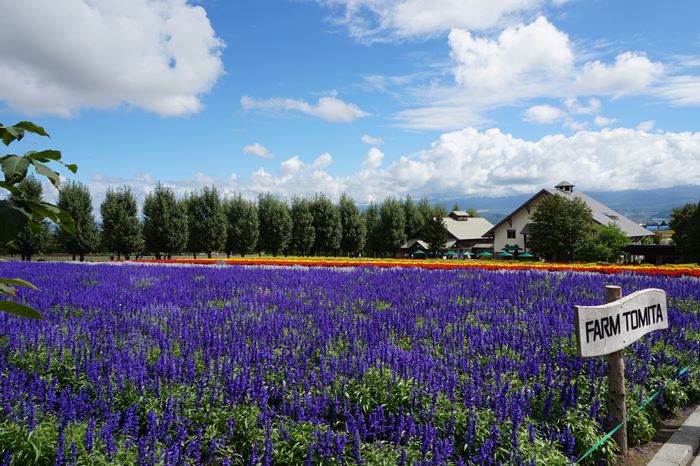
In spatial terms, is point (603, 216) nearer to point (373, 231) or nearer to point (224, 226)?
point (373, 231)

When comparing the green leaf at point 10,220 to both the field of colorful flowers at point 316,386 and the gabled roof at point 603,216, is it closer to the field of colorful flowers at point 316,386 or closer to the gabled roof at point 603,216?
the field of colorful flowers at point 316,386

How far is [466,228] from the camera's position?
78.6 metres

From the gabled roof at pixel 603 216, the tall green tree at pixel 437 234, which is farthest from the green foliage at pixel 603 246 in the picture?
the tall green tree at pixel 437 234

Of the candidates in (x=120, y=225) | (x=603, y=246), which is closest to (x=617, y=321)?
(x=603, y=246)

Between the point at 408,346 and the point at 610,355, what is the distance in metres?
2.87

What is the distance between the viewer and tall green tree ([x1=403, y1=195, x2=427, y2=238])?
69562 millimetres

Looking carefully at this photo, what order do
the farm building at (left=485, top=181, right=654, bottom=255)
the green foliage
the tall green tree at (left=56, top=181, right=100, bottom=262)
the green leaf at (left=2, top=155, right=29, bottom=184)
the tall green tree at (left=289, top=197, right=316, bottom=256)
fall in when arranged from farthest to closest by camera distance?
the tall green tree at (left=289, top=197, right=316, bottom=256), the farm building at (left=485, top=181, right=654, bottom=255), the tall green tree at (left=56, top=181, right=100, bottom=262), the green foliage, the green leaf at (left=2, top=155, right=29, bottom=184)

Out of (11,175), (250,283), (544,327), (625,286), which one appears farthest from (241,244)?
(11,175)

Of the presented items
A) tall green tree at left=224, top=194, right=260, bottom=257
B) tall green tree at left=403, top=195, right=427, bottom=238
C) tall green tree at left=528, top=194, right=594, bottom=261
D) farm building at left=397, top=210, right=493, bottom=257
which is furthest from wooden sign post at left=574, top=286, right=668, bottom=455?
tall green tree at left=403, top=195, right=427, bottom=238

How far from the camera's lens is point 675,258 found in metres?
40.1

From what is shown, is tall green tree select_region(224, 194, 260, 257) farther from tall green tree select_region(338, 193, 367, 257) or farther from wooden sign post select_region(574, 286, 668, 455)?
wooden sign post select_region(574, 286, 668, 455)

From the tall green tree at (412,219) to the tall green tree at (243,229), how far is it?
24299 millimetres

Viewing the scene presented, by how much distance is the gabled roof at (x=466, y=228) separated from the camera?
7450 centimetres

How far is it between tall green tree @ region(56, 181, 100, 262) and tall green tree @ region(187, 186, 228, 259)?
8.90m
